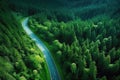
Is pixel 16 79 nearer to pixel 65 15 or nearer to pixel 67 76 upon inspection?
pixel 67 76

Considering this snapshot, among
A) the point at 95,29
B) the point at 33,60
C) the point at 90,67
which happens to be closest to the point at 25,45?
the point at 33,60

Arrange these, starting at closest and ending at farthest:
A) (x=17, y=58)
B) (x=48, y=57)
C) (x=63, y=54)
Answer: (x=17, y=58), (x=63, y=54), (x=48, y=57)

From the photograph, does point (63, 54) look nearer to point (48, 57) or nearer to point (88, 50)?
point (48, 57)

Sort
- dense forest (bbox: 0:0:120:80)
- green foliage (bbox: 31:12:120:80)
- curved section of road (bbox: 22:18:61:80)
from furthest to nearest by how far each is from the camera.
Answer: curved section of road (bbox: 22:18:61:80)
green foliage (bbox: 31:12:120:80)
dense forest (bbox: 0:0:120:80)

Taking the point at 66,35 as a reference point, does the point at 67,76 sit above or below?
below

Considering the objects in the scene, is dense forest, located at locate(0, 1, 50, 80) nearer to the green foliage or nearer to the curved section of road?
the curved section of road

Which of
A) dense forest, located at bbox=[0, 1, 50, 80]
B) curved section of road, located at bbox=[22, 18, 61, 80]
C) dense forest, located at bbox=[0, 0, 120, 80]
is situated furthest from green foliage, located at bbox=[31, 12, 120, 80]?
dense forest, located at bbox=[0, 1, 50, 80]

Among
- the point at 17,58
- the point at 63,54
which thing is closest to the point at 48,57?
the point at 63,54

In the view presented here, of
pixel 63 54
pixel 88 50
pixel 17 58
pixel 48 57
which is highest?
pixel 17 58
